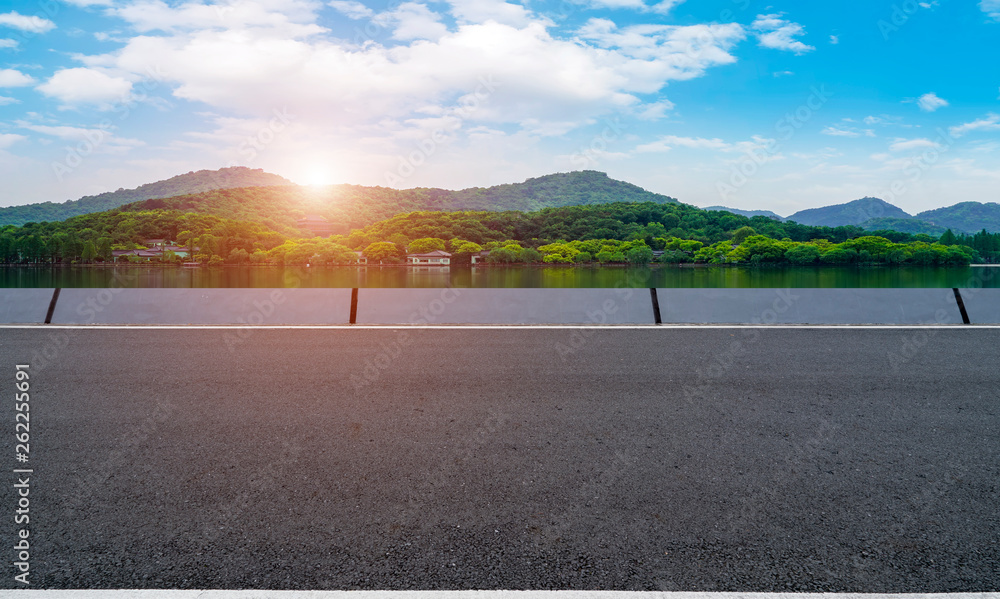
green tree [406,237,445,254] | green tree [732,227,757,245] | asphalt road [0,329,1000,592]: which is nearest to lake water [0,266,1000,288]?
green tree [406,237,445,254]

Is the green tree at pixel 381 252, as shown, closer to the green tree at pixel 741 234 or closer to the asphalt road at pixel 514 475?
the green tree at pixel 741 234

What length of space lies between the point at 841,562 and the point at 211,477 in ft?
12.5

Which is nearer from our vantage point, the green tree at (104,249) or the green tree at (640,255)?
the green tree at (104,249)

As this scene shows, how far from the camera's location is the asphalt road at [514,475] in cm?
298

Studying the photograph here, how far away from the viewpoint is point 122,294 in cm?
1244

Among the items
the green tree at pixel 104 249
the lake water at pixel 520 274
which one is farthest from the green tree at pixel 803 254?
the green tree at pixel 104 249

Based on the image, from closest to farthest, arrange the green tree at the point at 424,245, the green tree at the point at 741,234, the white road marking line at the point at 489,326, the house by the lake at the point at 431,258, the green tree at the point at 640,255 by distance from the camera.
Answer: the white road marking line at the point at 489,326
the green tree at the point at 640,255
the green tree at the point at 424,245
the house by the lake at the point at 431,258
the green tree at the point at 741,234

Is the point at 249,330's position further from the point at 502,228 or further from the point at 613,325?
the point at 502,228

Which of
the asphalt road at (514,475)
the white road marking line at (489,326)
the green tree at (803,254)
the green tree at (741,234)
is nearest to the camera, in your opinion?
the asphalt road at (514,475)

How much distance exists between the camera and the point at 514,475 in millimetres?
4160

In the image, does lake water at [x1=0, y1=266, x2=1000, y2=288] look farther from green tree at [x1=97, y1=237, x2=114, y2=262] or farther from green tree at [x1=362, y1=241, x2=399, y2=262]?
green tree at [x1=97, y1=237, x2=114, y2=262]

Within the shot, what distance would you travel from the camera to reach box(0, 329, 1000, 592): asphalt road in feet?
9.78

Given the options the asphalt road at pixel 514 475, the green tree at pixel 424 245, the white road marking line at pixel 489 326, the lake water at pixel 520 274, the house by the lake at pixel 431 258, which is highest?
the green tree at pixel 424 245

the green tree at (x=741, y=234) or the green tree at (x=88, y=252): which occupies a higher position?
the green tree at (x=741, y=234)
